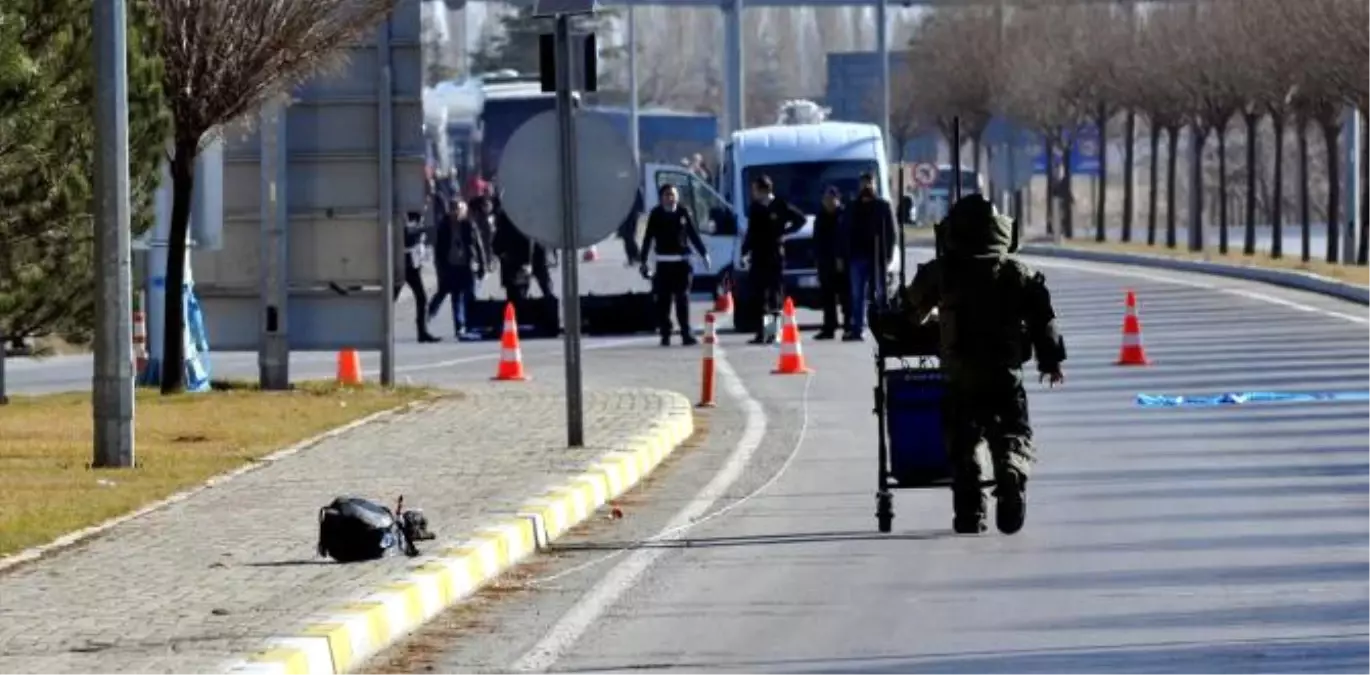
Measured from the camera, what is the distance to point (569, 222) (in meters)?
18.4

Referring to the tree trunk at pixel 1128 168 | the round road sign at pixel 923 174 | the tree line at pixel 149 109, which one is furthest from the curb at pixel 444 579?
the tree trunk at pixel 1128 168

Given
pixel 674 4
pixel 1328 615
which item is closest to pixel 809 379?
pixel 1328 615

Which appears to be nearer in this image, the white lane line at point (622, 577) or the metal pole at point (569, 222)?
the white lane line at point (622, 577)

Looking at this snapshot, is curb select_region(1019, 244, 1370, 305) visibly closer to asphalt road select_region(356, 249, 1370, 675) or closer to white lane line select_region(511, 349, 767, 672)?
asphalt road select_region(356, 249, 1370, 675)

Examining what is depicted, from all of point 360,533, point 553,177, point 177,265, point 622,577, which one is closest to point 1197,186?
point 177,265

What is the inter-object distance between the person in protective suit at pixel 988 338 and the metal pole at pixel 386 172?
1167cm

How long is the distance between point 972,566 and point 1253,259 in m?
44.9

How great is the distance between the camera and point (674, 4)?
68.4 m

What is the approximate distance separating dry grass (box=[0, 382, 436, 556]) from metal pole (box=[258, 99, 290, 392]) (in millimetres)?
260

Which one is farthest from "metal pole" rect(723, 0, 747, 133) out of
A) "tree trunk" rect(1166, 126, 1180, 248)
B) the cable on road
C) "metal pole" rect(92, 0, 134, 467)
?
"metal pole" rect(92, 0, 134, 467)

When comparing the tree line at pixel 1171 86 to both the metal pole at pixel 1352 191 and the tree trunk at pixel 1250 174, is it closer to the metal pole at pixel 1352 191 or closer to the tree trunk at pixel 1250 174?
the tree trunk at pixel 1250 174

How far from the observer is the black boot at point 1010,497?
1379 cm

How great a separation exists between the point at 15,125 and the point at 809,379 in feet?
32.7

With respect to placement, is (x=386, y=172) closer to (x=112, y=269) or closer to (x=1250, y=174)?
(x=112, y=269)
